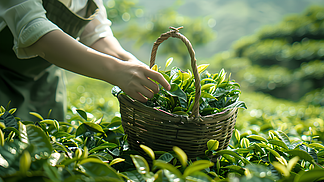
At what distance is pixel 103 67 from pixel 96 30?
42 cm

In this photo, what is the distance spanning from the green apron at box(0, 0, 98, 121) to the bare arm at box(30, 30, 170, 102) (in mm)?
307

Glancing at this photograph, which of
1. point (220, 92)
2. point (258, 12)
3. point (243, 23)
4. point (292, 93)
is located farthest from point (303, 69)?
point (258, 12)

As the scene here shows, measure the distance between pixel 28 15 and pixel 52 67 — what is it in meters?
0.55

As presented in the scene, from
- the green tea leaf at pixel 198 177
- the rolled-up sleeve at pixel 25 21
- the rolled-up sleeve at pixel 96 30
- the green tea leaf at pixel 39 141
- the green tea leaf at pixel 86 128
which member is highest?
the rolled-up sleeve at pixel 96 30

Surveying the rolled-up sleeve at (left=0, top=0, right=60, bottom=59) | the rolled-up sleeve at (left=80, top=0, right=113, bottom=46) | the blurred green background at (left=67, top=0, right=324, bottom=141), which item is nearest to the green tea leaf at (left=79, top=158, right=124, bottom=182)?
the rolled-up sleeve at (left=0, top=0, right=60, bottom=59)

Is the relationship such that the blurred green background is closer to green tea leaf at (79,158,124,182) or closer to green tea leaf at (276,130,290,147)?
green tea leaf at (276,130,290,147)

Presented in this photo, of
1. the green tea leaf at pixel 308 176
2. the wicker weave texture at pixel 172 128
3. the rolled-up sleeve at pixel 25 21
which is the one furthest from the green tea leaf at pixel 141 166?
the rolled-up sleeve at pixel 25 21

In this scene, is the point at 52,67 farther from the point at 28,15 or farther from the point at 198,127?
the point at 198,127

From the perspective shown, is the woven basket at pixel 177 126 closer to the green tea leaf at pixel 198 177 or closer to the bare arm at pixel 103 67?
the bare arm at pixel 103 67

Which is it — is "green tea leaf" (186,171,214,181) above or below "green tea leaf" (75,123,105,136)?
above

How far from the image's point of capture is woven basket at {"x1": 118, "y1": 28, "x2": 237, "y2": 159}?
0.47 meters

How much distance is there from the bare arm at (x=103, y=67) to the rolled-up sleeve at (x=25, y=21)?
21mm

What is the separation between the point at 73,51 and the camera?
0.49m

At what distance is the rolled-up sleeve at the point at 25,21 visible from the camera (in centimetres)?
50
